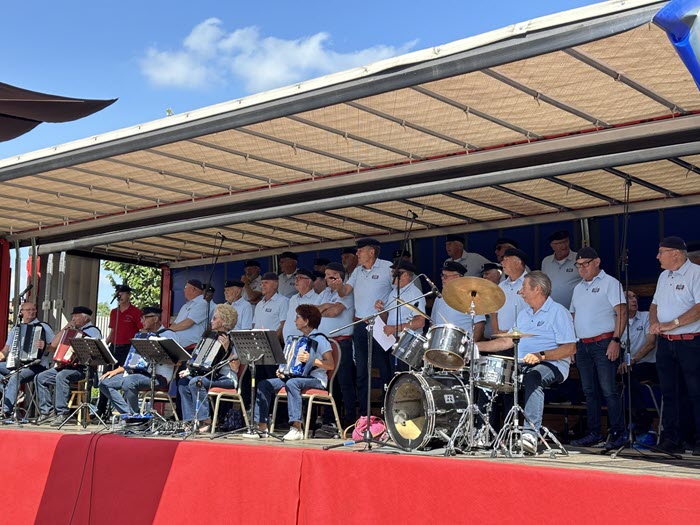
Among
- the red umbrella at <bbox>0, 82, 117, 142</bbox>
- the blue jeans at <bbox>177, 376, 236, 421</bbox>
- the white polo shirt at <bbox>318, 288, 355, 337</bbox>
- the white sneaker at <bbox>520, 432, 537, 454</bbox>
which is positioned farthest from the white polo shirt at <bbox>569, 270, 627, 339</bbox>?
the red umbrella at <bbox>0, 82, 117, 142</bbox>

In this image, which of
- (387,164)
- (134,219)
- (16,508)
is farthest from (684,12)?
(134,219)

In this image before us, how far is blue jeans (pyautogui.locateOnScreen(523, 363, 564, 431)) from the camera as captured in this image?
26.6ft

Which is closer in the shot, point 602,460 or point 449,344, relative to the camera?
point 602,460

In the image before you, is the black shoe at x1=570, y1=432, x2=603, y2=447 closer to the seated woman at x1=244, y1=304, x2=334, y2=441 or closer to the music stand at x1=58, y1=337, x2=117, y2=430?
the seated woman at x1=244, y1=304, x2=334, y2=441

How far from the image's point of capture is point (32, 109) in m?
6.99

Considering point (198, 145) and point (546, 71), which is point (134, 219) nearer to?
point (198, 145)

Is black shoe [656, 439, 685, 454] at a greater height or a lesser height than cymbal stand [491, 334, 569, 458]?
lesser

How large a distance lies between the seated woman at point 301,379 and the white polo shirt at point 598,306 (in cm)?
291

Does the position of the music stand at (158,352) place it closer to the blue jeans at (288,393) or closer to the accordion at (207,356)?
the accordion at (207,356)

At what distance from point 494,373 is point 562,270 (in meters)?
3.41

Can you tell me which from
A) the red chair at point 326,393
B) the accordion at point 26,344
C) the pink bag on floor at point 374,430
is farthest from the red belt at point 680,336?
the accordion at point 26,344

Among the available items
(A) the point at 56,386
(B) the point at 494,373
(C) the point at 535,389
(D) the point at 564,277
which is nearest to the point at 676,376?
(C) the point at 535,389

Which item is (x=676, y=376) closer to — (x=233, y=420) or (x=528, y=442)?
(x=528, y=442)

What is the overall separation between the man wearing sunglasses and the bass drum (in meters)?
1.54
